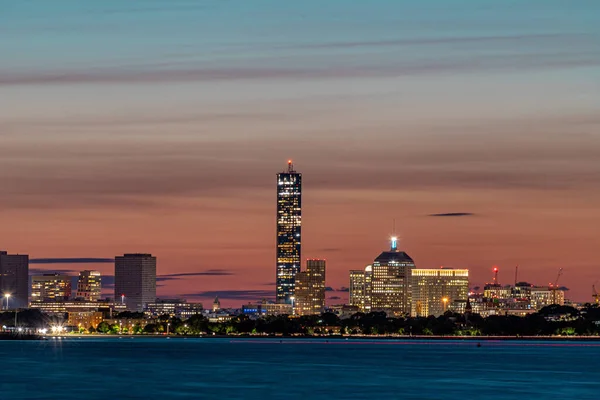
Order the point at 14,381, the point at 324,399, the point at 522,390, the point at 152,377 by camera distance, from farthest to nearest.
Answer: the point at 152,377 < the point at 14,381 < the point at 522,390 < the point at 324,399

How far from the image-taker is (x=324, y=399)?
13762cm

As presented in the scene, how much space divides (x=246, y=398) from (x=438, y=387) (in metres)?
27.4

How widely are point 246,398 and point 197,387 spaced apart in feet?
54.4

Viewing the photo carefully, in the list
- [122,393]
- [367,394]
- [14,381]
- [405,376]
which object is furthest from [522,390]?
[14,381]

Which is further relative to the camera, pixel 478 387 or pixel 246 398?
pixel 478 387

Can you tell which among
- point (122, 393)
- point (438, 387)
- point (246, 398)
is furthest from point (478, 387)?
point (122, 393)

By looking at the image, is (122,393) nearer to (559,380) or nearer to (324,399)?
(324,399)

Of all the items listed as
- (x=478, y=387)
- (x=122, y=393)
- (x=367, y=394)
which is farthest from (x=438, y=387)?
(x=122, y=393)

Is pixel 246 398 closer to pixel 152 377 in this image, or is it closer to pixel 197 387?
pixel 197 387

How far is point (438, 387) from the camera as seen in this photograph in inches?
6147

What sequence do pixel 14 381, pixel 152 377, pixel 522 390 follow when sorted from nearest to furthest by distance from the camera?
pixel 522 390 < pixel 14 381 < pixel 152 377

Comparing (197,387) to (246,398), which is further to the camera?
(197,387)

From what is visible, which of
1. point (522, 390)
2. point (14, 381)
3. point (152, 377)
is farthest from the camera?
point (152, 377)

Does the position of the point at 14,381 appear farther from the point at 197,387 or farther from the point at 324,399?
the point at 324,399
